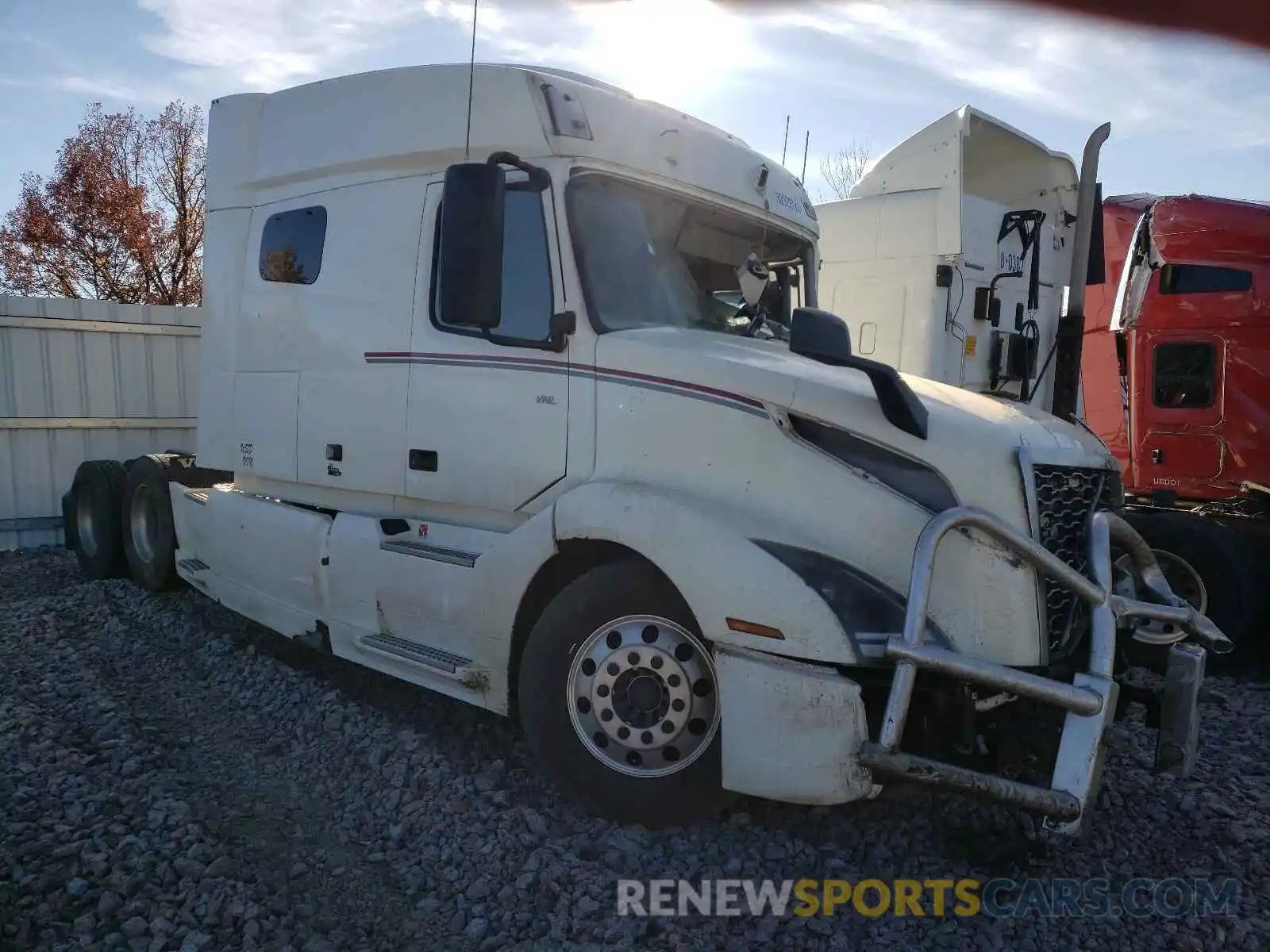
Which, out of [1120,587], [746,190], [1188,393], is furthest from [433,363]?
[1188,393]

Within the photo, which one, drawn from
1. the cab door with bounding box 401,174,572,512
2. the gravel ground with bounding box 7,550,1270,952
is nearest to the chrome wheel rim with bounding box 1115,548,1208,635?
the gravel ground with bounding box 7,550,1270,952

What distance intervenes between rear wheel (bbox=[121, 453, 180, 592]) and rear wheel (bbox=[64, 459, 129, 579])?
0.47ft

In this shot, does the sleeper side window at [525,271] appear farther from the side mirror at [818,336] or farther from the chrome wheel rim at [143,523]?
the chrome wheel rim at [143,523]

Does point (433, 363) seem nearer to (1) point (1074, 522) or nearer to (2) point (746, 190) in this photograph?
(2) point (746, 190)

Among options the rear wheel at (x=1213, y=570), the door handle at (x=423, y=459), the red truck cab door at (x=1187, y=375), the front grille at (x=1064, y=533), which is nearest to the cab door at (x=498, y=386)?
the door handle at (x=423, y=459)

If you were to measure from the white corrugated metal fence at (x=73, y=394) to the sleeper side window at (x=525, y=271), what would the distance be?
7.13 m

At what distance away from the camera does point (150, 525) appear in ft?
23.7

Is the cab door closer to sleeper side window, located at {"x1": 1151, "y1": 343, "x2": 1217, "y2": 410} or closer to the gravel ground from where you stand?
the gravel ground

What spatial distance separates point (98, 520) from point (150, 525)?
2.38 ft

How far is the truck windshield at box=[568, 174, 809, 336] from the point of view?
3854 millimetres

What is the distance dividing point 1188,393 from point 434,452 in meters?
6.18

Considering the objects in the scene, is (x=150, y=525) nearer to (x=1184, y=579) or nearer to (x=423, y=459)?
(x=423, y=459)

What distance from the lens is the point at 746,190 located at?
4.67 m

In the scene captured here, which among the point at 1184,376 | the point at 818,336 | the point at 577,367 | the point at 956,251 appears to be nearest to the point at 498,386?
the point at 577,367
